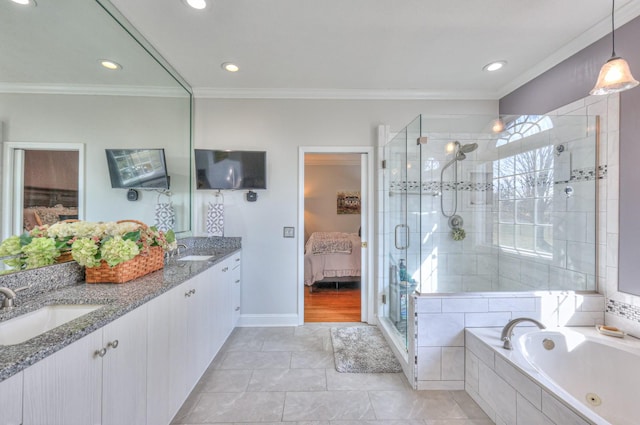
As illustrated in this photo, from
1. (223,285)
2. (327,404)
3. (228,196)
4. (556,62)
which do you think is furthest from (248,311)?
(556,62)

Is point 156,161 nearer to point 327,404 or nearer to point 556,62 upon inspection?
point 327,404

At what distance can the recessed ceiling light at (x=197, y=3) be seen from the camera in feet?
5.48

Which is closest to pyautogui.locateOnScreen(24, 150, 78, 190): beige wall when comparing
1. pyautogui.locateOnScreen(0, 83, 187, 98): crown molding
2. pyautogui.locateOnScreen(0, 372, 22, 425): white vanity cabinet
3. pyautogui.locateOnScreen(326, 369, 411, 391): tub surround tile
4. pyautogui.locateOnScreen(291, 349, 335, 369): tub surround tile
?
pyautogui.locateOnScreen(0, 83, 187, 98): crown molding

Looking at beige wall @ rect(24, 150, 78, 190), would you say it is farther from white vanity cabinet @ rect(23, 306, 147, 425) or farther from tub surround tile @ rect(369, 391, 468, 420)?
tub surround tile @ rect(369, 391, 468, 420)

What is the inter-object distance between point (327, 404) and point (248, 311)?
58.2 inches

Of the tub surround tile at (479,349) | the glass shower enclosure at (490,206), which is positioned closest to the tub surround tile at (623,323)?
the glass shower enclosure at (490,206)

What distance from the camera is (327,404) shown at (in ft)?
5.78

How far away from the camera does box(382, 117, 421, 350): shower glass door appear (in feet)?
7.82

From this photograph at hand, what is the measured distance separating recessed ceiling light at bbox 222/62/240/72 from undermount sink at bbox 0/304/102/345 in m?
2.14

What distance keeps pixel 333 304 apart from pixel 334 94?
2.65 m

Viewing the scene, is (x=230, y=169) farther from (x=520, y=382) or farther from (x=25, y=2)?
(x=520, y=382)

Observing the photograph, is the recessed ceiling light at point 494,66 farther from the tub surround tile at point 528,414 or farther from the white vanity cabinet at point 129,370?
the white vanity cabinet at point 129,370

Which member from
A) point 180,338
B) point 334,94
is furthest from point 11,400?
point 334,94

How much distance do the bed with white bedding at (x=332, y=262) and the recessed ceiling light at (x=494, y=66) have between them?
2.72 meters
